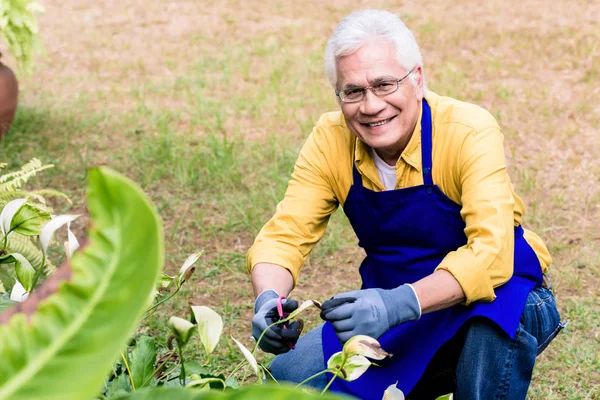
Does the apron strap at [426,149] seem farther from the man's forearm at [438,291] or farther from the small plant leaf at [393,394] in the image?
the small plant leaf at [393,394]

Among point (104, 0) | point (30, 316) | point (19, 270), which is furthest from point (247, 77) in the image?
point (30, 316)

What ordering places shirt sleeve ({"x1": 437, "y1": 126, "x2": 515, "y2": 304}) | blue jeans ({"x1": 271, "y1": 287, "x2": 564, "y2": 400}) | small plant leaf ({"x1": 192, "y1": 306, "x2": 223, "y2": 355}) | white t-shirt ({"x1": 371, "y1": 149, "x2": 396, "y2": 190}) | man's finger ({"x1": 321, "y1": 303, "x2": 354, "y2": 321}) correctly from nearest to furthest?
1. small plant leaf ({"x1": 192, "y1": 306, "x2": 223, "y2": 355})
2. man's finger ({"x1": 321, "y1": 303, "x2": 354, "y2": 321})
3. shirt sleeve ({"x1": 437, "y1": 126, "x2": 515, "y2": 304})
4. blue jeans ({"x1": 271, "y1": 287, "x2": 564, "y2": 400})
5. white t-shirt ({"x1": 371, "y1": 149, "x2": 396, "y2": 190})

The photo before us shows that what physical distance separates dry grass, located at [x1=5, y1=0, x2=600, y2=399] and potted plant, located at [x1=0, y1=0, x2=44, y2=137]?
29cm

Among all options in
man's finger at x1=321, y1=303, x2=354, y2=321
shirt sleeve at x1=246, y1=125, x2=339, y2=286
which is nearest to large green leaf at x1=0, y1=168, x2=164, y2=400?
man's finger at x1=321, y1=303, x2=354, y2=321

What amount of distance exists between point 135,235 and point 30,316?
0.13 m

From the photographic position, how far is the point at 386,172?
2.38 m

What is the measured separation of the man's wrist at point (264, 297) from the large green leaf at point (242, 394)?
49.5 inches

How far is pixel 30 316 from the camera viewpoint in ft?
2.49

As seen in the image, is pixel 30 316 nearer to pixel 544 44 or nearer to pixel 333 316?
pixel 333 316

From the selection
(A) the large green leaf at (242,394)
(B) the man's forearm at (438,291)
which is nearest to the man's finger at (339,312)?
(B) the man's forearm at (438,291)

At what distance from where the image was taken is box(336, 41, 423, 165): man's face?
2193 millimetres

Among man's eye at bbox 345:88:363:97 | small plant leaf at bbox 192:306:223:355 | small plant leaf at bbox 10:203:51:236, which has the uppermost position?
small plant leaf at bbox 10:203:51:236

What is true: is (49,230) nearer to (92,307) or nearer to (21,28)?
(92,307)

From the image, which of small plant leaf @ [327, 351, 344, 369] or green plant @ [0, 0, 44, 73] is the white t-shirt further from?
green plant @ [0, 0, 44, 73]
